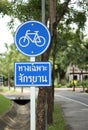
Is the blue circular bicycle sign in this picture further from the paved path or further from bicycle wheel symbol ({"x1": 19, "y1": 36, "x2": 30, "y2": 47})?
the paved path

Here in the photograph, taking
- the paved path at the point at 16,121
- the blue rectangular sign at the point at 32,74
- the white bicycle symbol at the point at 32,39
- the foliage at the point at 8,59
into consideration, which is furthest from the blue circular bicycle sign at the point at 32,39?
the foliage at the point at 8,59

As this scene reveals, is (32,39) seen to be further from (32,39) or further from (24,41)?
(24,41)

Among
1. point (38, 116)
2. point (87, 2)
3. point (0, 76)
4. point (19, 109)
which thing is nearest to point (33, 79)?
point (38, 116)

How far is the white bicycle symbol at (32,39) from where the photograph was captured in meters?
9.62

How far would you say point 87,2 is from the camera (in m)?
21.7

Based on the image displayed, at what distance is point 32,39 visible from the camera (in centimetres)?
968

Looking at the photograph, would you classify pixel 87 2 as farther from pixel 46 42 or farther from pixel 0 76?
pixel 0 76

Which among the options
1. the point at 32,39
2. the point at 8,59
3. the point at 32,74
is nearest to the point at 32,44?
the point at 32,39

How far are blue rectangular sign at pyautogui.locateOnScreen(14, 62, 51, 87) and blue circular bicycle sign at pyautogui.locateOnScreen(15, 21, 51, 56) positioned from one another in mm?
Result: 265

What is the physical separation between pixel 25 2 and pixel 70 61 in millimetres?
45881

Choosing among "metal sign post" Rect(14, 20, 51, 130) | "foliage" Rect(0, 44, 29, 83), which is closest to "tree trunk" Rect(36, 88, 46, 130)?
"metal sign post" Rect(14, 20, 51, 130)

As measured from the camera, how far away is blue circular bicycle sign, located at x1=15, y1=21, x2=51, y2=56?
9.59 m

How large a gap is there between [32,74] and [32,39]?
0.72m

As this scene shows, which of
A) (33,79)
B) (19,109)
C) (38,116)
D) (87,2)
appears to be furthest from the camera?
(19,109)
